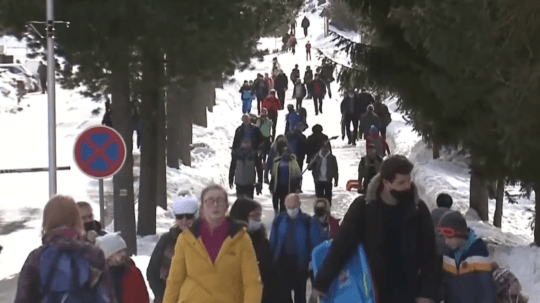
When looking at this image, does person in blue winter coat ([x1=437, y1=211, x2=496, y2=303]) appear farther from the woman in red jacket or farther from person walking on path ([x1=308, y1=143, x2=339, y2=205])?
person walking on path ([x1=308, y1=143, x2=339, y2=205])

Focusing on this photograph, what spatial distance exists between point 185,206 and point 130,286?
0.83 metres

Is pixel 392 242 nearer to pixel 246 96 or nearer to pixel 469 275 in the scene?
pixel 469 275

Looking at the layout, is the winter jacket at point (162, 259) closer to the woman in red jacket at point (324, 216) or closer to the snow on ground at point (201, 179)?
the snow on ground at point (201, 179)

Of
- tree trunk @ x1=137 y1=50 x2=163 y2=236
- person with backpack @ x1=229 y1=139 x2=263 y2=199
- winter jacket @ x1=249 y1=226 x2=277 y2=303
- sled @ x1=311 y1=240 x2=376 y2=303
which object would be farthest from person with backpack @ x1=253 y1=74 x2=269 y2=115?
sled @ x1=311 y1=240 x2=376 y2=303

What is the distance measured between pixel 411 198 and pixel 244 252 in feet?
3.37

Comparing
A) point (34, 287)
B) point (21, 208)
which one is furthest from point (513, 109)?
point (21, 208)

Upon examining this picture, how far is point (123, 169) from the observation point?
14.8 metres

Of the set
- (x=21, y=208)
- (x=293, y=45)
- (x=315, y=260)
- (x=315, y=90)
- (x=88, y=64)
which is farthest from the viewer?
(x=293, y=45)

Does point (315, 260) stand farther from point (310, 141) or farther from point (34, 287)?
point (310, 141)

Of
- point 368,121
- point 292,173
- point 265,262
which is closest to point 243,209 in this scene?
point 265,262

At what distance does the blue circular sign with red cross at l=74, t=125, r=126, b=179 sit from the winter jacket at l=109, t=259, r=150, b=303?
503cm

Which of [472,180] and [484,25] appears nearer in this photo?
[484,25]

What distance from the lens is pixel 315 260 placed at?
6648mm

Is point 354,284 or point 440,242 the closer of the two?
point 354,284
